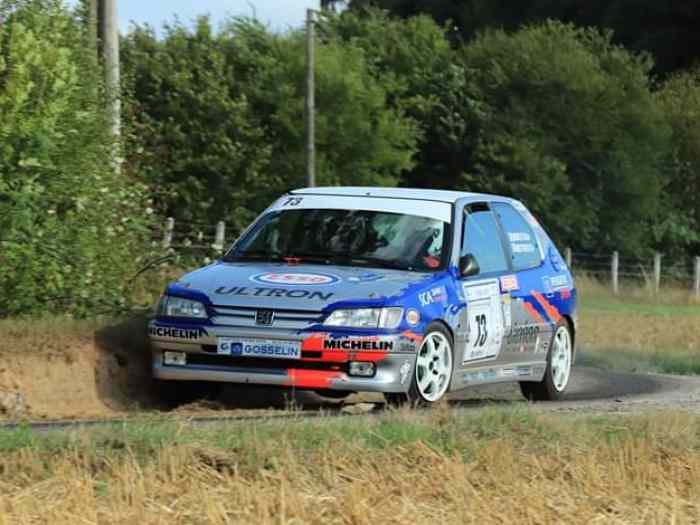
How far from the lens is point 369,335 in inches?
502

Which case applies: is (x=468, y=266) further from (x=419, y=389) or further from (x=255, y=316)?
(x=255, y=316)

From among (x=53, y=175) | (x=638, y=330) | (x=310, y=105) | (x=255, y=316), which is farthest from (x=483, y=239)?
(x=310, y=105)

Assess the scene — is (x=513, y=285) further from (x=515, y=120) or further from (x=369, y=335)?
(x=515, y=120)

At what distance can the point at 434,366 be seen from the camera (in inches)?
523

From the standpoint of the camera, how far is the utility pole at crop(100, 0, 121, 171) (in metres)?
17.8

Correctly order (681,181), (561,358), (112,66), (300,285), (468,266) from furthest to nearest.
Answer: (681,181)
(112,66)
(561,358)
(468,266)
(300,285)

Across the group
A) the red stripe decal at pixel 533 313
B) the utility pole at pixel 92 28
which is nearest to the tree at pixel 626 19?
the utility pole at pixel 92 28

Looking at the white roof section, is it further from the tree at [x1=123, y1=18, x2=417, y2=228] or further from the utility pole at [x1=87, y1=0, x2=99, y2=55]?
the tree at [x1=123, y1=18, x2=417, y2=228]

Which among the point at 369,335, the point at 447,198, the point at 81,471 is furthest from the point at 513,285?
the point at 81,471

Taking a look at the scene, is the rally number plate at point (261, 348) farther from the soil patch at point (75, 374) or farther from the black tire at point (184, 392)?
the black tire at point (184, 392)

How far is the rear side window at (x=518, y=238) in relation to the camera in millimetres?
15094

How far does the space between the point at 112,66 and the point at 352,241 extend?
18.4ft

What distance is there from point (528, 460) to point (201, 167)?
37.1 meters

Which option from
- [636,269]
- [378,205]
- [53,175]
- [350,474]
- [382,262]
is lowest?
[636,269]
